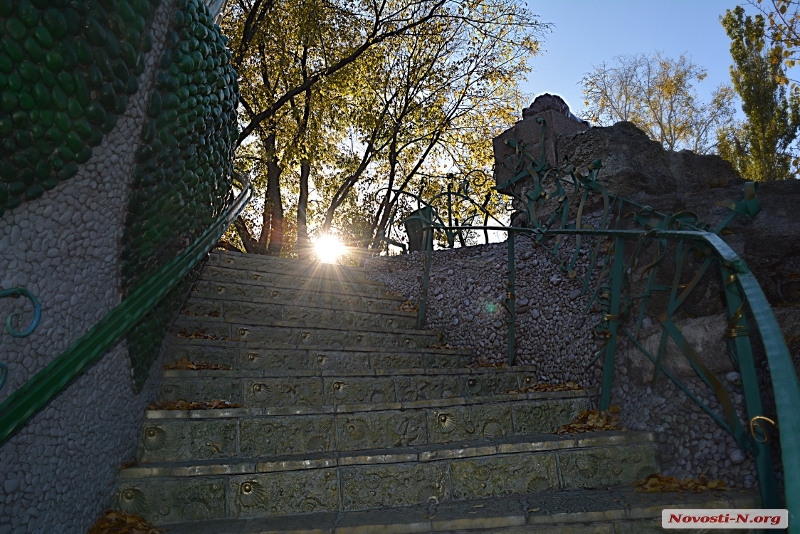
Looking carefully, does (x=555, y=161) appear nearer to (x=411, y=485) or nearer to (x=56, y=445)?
(x=411, y=485)

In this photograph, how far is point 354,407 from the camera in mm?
2904

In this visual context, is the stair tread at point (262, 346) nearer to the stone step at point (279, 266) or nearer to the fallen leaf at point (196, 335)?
the fallen leaf at point (196, 335)

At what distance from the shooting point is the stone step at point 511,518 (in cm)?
218

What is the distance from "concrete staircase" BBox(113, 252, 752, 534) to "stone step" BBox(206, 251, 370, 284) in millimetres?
2432

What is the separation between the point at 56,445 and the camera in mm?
1958

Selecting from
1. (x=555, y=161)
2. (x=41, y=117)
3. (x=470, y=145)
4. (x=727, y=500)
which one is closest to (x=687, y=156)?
(x=555, y=161)

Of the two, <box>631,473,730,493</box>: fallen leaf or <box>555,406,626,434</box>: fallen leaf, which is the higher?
<box>555,406,626,434</box>: fallen leaf

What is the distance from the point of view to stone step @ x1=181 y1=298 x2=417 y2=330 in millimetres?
4570

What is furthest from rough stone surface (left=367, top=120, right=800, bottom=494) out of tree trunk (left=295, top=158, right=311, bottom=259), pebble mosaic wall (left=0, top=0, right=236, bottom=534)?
tree trunk (left=295, top=158, right=311, bottom=259)

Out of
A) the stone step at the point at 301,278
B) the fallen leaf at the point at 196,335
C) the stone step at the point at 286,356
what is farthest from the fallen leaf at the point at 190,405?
the stone step at the point at 301,278

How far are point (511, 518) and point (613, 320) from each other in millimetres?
1432

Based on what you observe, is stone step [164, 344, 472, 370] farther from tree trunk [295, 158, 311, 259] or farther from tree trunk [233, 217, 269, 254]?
tree trunk [295, 158, 311, 259]

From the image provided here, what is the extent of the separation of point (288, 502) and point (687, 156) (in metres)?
4.30
